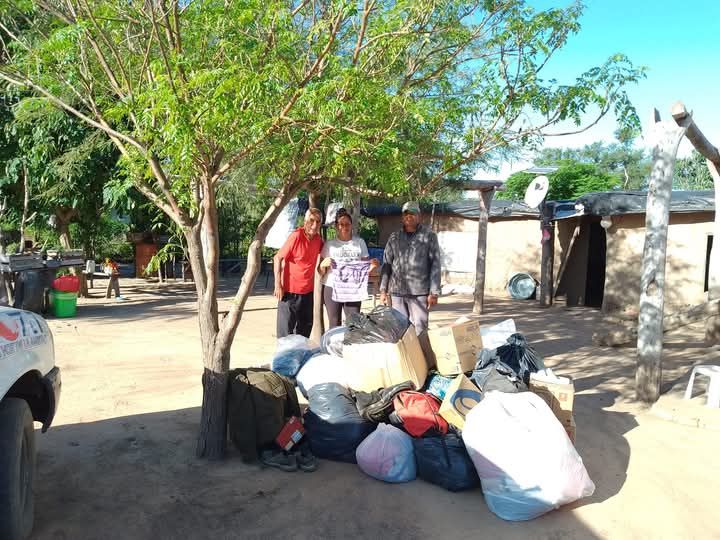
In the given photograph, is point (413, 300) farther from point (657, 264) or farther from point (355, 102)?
point (355, 102)

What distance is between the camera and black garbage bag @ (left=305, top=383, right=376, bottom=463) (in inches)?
156

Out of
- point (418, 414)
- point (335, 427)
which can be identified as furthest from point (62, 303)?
point (418, 414)

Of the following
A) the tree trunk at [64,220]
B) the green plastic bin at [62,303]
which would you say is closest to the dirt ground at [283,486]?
the green plastic bin at [62,303]

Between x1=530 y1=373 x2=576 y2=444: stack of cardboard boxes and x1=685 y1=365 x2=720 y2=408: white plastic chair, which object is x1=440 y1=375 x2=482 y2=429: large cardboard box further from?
x1=685 y1=365 x2=720 y2=408: white plastic chair

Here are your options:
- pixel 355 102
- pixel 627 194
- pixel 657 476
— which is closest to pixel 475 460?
pixel 657 476

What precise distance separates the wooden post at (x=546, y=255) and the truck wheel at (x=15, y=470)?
11.4 meters

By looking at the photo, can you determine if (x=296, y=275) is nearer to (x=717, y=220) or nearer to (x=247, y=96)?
(x=247, y=96)

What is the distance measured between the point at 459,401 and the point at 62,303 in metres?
8.62

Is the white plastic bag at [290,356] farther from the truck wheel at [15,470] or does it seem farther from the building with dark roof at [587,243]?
the building with dark roof at [587,243]

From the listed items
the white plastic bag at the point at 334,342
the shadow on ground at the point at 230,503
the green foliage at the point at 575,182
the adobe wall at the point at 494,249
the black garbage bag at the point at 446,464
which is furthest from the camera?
the green foliage at the point at 575,182

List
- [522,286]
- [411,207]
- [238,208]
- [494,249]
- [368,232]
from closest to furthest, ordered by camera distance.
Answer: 1. [411,207]
2. [522,286]
3. [494,249]
4. [238,208]
5. [368,232]

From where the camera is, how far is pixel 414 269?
5.80 m

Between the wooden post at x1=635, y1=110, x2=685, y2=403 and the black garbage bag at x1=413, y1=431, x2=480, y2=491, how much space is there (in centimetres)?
280

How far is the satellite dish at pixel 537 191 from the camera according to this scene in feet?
38.9
